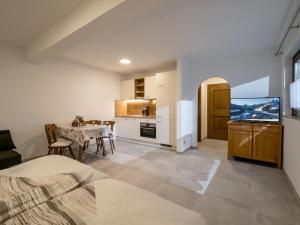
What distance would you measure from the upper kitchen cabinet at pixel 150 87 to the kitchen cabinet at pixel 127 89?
0.68 metres

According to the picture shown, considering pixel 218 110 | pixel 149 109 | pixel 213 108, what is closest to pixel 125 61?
pixel 149 109

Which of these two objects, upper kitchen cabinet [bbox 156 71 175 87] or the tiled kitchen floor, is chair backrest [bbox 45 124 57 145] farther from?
upper kitchen cabinet [bbox 156 71 175 87]

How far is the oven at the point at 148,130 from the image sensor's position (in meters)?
4.79

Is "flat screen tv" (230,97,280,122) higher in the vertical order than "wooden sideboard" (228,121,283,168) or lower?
higher

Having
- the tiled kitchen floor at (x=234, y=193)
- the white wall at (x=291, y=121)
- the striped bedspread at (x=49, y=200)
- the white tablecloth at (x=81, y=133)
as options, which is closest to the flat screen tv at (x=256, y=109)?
the white wall at (x=291, y=121)

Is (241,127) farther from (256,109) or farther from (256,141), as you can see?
(256,109)

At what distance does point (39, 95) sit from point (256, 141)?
5.04 m

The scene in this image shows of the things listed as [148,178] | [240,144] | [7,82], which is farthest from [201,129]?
[7,82]

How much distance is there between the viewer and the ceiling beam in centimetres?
183

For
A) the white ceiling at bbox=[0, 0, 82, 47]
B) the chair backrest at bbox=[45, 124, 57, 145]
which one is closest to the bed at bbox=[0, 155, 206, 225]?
the white ceiling at bbox=[0, 0, 82, 47]

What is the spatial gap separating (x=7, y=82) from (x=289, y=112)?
5719mm

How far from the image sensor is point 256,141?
329 cm

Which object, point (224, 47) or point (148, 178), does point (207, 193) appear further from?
point (224, 47)

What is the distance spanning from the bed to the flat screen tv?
3.31 m
